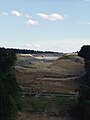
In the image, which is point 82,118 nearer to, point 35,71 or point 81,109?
point 81,109

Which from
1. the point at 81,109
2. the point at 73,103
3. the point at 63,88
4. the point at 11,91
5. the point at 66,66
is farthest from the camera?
the point at 66,66

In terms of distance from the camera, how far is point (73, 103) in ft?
143

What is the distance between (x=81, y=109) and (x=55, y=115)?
2454 mm

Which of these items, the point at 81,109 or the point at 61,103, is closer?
the point at 81,109

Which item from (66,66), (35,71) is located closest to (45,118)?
(35,71)

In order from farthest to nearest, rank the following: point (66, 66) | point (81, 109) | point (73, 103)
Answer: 1. point (66, 66)
2. point (73, 103)
3. point (81, 109)

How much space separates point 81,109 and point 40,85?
58.7ft

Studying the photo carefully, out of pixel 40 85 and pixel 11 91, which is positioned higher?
pixel 11 91

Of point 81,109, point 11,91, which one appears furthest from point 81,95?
point 11,91

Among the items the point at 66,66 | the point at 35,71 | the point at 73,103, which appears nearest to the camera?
the point at 73,103

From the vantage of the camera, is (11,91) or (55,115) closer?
(11,91)

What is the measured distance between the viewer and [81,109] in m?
39.5

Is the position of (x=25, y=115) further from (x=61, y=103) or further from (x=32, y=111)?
(x=61, y=103)

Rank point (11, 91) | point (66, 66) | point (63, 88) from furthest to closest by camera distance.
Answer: point (66, 66) → point (63, 88) → point (11, 91)
